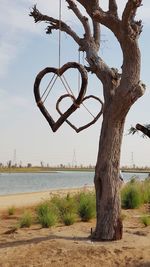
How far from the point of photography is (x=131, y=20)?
10.5 m

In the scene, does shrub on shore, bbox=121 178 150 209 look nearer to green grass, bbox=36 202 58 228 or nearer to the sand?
green grass, bbox=36 202 58 228

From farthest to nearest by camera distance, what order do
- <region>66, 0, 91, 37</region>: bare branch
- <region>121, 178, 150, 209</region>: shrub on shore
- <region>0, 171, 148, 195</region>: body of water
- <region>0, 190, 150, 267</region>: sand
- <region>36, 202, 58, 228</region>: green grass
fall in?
<region>0, 171, 148, 195</region>: body of water < <region>121, 178, 150, 209</region>: shrub on shore < <region>36, 202, 58, 228</region>: green grass < <region>66, 0, 91, 37</region>: bare branch < <region>0, 190, 150, 267</region>: sand

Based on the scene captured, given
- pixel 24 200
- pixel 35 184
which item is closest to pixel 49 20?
pixel 24 200

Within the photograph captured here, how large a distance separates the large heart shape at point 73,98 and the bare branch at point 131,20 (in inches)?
45.7

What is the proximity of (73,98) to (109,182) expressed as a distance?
5.57ft

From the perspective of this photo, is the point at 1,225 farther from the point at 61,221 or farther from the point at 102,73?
the point at 102,73

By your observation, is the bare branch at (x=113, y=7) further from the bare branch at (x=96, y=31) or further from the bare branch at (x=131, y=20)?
the bare branch at (x=96, y=31)

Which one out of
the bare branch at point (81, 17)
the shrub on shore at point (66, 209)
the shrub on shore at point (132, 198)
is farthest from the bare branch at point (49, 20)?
the shrub on shore at point (132, 198)

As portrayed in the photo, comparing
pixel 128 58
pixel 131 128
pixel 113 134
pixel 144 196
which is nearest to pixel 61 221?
pixel 131 128

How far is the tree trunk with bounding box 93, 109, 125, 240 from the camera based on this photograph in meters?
10.3

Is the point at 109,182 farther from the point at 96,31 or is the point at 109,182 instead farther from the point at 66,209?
the point at 66,209

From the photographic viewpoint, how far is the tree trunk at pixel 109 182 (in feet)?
33.9

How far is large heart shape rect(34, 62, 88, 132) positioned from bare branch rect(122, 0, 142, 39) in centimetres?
116

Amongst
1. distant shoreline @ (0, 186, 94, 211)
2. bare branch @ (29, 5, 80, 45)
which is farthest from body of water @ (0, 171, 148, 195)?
bare branch @ (29, 5, 80, 45)
